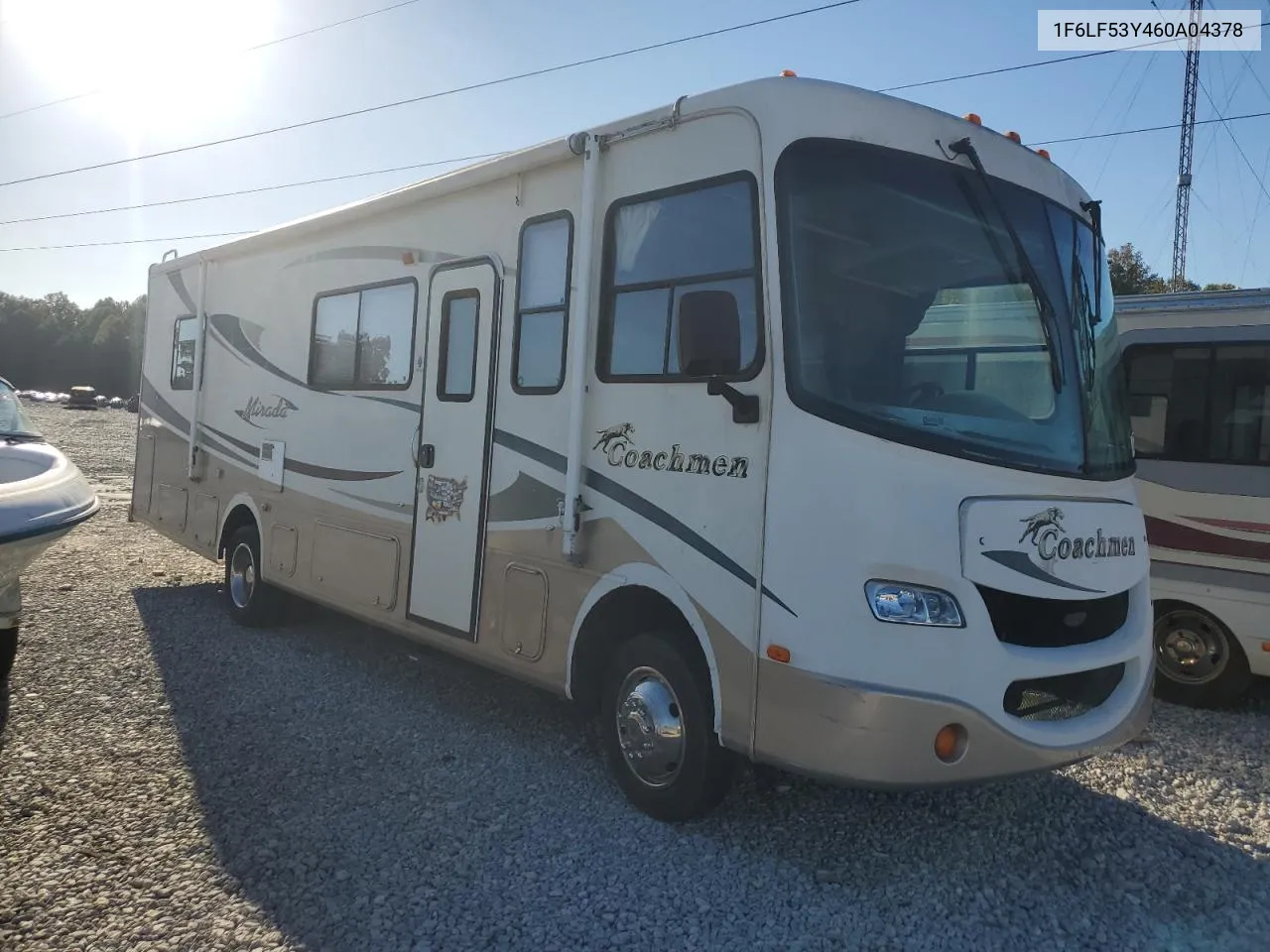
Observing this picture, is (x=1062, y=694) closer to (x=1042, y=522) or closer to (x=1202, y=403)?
(x=1042, y=522)

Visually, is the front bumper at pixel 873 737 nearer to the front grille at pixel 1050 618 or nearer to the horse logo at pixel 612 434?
the front grille at pixel 1050 618

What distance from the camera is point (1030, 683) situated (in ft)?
12.0

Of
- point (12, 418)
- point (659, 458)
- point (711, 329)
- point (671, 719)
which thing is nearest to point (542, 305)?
point (659, 458)

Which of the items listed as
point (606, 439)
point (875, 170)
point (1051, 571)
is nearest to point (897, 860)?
point (1051, 571)

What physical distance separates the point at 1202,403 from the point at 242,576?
24.0 feet

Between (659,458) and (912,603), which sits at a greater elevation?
(659,458)

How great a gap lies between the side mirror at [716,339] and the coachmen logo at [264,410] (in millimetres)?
4249

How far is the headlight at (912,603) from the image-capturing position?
3.41 metres

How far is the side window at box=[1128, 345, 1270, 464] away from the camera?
6375 mm

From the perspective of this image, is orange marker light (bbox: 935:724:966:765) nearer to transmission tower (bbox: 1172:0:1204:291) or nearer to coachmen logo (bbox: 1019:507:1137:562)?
coachmen logo (bbox: 1019:507:1137:562)

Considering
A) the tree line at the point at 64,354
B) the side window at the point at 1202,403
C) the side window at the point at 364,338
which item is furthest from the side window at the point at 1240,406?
the tree line at the point at 64,354

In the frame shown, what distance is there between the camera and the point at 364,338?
6406 mm

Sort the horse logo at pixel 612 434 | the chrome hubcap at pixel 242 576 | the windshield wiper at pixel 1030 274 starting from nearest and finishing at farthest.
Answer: the windshield wiper at pixel 1030 274, the horse logo at pixel 612 434, the chrome hubcap at pixel 242 576

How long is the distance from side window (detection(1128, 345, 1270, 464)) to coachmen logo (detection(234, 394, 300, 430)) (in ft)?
19.8
